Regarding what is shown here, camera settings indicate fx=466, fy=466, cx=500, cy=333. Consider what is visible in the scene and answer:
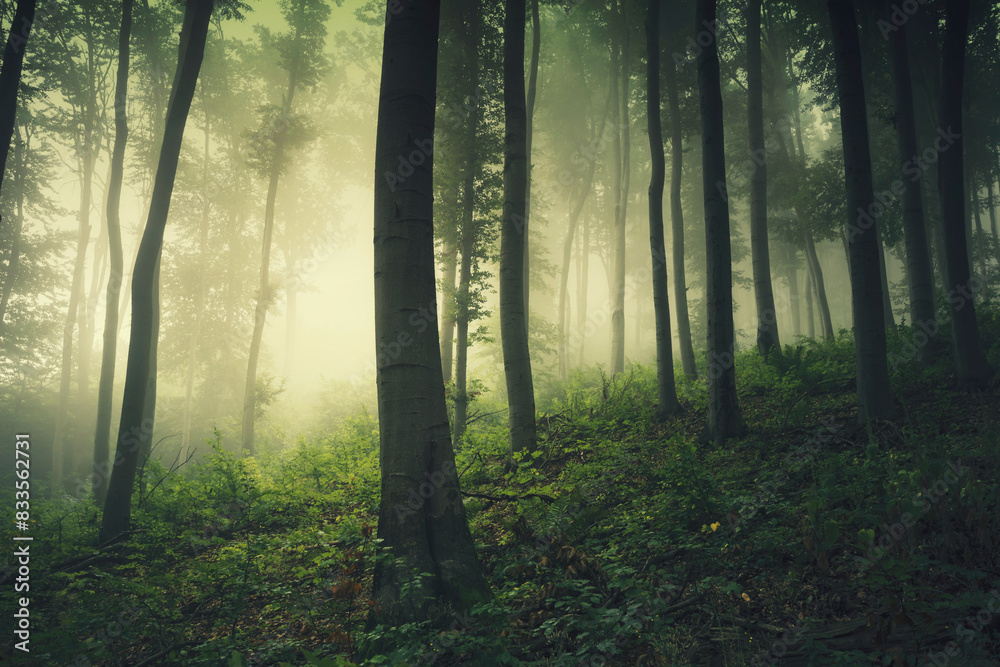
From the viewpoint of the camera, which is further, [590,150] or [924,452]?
[590,150]

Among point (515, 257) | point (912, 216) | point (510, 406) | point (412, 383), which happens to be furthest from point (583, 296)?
point (412, 383)

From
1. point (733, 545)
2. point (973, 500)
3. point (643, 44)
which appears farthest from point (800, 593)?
point (643, 44)

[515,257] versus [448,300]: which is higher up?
[448,300]

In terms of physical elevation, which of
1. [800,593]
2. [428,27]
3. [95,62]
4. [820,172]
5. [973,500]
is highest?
[95,62]

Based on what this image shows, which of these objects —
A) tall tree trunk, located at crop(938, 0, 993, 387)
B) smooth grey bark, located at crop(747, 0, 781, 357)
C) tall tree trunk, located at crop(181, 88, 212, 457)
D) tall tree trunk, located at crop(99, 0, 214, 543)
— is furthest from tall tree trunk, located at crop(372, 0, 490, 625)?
tall tree trunk, located at crop(181, 88, 212, 457)

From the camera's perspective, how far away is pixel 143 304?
812 cm

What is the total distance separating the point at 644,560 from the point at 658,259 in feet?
23.2

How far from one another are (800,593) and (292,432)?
22.5 meters

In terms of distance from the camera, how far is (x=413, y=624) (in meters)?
3.28

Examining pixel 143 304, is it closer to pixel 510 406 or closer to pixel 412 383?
pixel 510 406

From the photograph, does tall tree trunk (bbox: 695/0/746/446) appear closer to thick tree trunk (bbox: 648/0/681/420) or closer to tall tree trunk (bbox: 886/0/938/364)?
thick tree trunk (bbox: 648/0/681/420)

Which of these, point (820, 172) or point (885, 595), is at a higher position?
point (820, 172)

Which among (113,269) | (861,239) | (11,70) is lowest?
(861,239)

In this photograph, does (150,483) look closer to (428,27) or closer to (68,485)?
(428,27)
